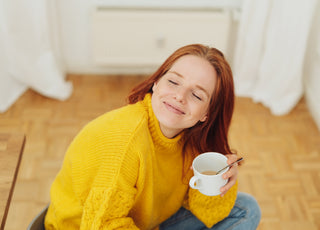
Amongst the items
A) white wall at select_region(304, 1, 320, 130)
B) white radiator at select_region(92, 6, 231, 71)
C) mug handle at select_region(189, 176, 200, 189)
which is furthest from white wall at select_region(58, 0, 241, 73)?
mug handle at select_region(189, 176, 200, 189)

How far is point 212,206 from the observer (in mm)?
1416

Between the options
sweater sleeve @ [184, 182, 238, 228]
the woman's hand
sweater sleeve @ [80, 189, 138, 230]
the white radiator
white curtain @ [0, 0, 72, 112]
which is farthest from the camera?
the white radiator

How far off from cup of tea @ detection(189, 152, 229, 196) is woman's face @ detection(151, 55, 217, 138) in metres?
0.11

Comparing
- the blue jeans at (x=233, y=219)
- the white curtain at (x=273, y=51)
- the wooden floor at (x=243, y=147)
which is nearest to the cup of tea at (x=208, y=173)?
the blue jeans at (x=233, y=219)

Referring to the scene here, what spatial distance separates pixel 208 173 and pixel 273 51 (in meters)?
1.61

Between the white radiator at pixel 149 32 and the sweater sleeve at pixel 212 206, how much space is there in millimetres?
1490

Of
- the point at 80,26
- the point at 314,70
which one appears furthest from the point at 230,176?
the point at 80,26

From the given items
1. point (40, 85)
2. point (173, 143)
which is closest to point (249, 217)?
point (173, 143)

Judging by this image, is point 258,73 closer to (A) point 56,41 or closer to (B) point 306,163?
(B) point 306,163

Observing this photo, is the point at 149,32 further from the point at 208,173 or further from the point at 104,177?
the point at 104,177

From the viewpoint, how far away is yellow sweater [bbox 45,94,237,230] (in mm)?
1108

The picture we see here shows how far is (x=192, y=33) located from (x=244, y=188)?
1.05 meters

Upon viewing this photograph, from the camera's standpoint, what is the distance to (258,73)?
9.22 feet

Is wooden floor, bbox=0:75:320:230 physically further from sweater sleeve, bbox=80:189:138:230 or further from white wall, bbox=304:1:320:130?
sweater sleeve, bbox=80:189:138:230
